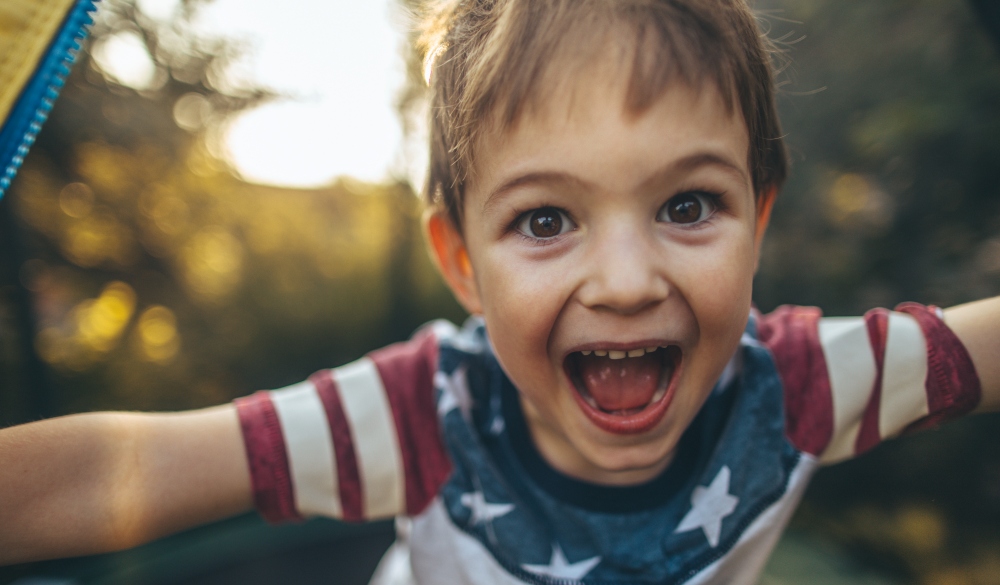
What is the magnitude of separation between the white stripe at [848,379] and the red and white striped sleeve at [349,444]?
0.51 meters

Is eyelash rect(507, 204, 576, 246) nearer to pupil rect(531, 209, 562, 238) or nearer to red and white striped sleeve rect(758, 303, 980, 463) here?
pupil rect(531, 209, 562, 238)

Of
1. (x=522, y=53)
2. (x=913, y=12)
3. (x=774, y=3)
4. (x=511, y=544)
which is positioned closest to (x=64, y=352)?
(x=511, y=544)

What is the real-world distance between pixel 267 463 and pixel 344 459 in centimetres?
9

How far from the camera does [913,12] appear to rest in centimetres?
113

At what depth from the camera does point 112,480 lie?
60cm

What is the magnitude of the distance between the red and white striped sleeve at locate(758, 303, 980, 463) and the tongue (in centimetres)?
24

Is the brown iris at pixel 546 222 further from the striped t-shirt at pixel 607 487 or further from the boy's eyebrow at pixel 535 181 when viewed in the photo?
the striped t-shirt at pixel 607 487

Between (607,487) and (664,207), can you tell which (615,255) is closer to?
(664,207)

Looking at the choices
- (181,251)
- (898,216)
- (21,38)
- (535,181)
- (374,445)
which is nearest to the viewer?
(21,38)

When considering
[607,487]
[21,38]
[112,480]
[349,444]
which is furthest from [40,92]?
[607,487]

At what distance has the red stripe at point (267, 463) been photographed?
70 centimetres

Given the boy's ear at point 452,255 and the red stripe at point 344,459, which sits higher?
the boy's ear at point 452,255

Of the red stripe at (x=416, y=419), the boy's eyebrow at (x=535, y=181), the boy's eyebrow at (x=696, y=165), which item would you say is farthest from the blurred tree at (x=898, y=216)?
the red stripe at (x=416, y=419)

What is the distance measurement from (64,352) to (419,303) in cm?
113
